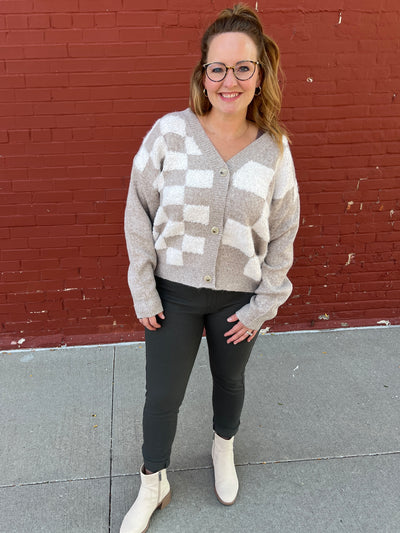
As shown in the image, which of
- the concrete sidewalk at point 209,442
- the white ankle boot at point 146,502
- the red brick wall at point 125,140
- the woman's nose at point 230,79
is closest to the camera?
the woman's nose at point 230,79

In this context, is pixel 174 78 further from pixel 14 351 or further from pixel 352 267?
pixel 14 351

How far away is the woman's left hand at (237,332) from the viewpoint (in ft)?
6.28

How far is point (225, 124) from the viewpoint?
180 centimetres

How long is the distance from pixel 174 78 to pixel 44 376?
2.03m

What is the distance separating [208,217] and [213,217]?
18 mm

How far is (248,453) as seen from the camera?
2.51m

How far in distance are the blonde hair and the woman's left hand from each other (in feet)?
A: 2.25

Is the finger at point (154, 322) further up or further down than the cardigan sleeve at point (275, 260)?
further down

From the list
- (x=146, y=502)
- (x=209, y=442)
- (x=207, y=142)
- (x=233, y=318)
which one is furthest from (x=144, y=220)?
(x=209, y=442)

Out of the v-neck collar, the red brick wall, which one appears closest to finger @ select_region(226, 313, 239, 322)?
the v-neck collar

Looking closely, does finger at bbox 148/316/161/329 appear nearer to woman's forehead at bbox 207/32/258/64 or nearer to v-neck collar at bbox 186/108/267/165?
v-neck collar at bbox 186/108/267/165

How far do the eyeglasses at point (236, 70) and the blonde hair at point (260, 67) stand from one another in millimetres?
74

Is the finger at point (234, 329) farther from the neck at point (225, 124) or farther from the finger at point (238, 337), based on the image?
the neck at point (225, 124)

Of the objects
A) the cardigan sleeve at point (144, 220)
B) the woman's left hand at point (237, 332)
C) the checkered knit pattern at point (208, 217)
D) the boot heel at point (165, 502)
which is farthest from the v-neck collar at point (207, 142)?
the boot heel at point (165, 502)
